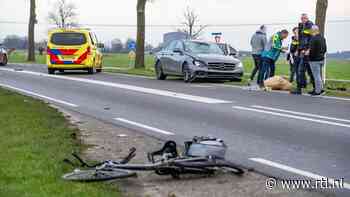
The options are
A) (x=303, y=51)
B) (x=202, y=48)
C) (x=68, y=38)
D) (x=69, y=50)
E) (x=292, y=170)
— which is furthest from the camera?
(x=68, y=38)

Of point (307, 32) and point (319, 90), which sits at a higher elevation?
point (307, 32)

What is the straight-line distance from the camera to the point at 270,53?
1927cm

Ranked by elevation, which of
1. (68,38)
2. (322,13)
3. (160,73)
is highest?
(322,13)

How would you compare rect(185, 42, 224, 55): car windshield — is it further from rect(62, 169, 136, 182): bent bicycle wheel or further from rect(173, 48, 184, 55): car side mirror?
rect(62, 169, 136, 182): bent bicycle wheel

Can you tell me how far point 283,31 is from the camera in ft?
62.5

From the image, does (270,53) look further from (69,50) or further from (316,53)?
(69,50)

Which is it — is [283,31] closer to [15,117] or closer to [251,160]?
[15,117]

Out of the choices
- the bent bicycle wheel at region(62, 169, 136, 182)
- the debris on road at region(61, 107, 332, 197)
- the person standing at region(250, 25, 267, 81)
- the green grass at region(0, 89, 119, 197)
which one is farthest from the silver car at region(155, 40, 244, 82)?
the bent bicycle wheel at region(62, 169, 136, 182)

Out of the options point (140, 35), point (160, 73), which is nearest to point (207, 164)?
point (160, 73)

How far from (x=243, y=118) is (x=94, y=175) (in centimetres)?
539

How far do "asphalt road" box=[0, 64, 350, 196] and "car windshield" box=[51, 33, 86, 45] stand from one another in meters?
8.61

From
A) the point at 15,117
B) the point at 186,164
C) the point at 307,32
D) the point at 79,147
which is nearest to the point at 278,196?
the point at 186,164

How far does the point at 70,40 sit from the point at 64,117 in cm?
1678

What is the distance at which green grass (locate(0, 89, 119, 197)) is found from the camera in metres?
5.78
